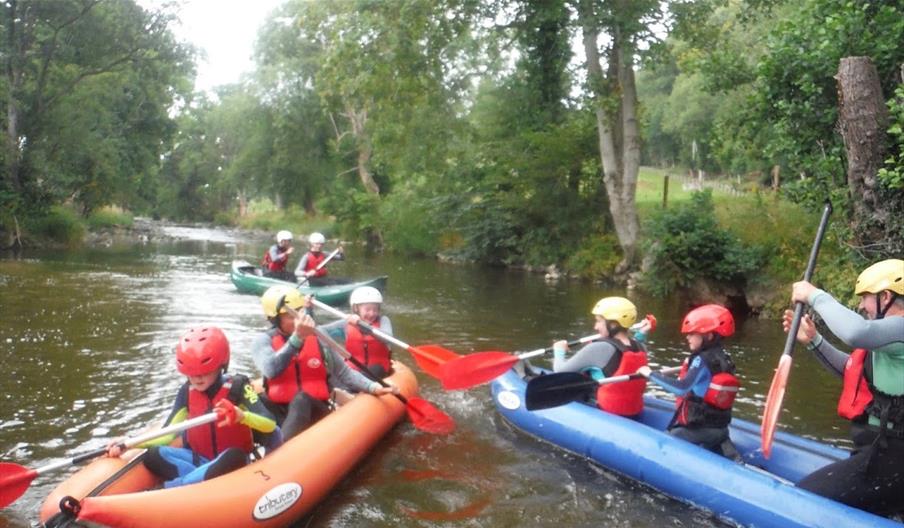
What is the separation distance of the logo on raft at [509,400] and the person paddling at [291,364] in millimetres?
1601

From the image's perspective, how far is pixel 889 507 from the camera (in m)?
4.27

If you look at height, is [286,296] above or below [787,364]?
above

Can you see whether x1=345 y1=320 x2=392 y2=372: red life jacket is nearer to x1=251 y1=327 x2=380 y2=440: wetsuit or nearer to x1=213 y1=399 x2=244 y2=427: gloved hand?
x1=251 y1=327 x2=380 y2=440: wetsuit

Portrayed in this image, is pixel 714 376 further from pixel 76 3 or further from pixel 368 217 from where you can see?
pixel 368 217

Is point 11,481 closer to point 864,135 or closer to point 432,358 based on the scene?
point 432,358

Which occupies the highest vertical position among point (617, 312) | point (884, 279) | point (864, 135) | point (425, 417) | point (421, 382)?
point (864, 135)

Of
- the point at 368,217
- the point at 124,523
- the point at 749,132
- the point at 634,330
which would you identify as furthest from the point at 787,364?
the point at 368,217

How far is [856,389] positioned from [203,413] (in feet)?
11.2

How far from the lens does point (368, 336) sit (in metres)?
6.89

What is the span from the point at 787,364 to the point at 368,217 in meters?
27.0

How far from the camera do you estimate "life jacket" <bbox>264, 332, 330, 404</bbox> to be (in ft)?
18.8

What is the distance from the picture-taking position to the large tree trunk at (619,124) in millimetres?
16359

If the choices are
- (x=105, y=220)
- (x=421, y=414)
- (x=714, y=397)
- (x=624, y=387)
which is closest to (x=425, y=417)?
(x=421, y=414)

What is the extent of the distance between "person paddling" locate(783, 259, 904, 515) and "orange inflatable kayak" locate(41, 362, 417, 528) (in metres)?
2.81
